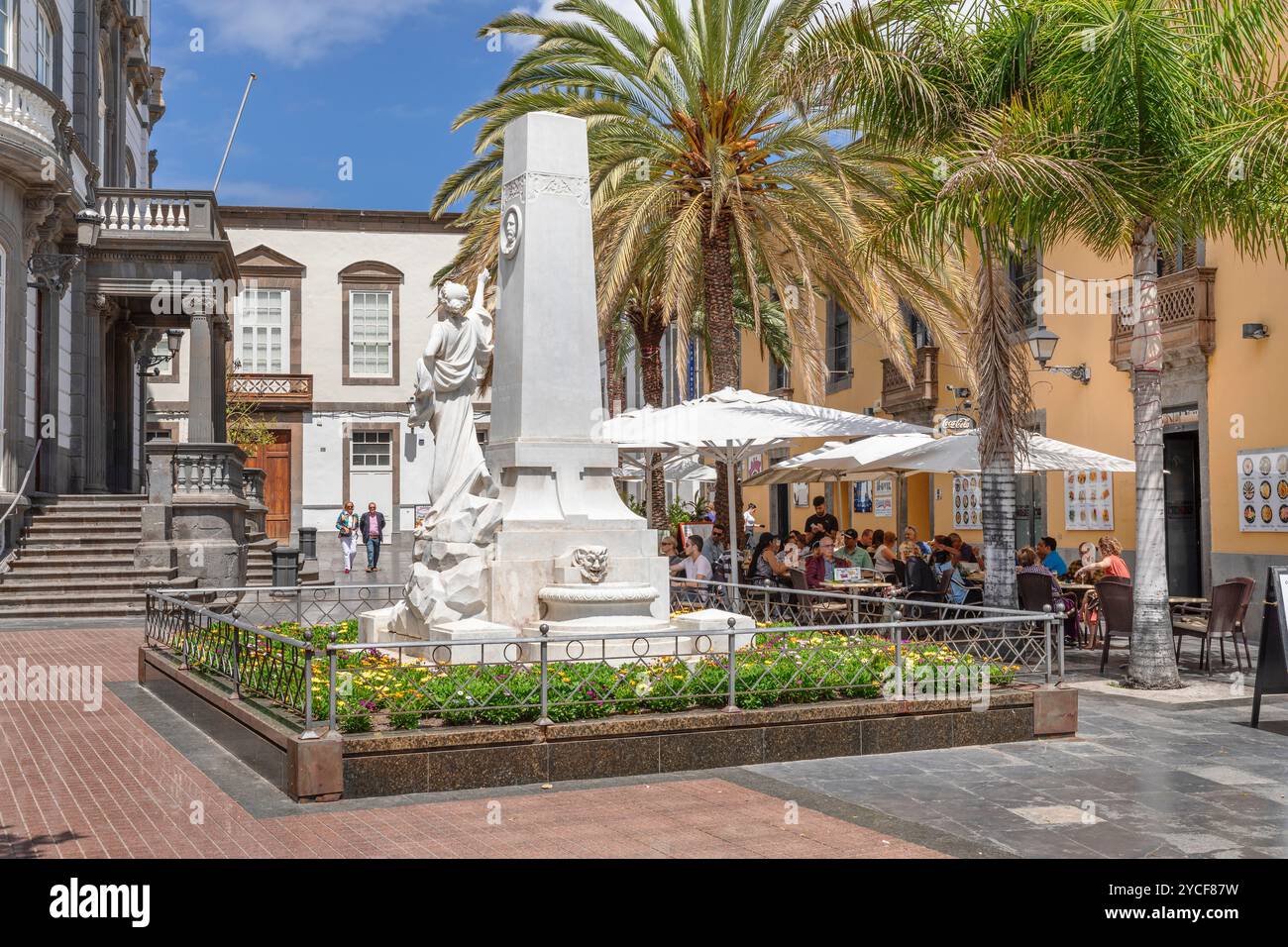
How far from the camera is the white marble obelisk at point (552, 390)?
10.1m

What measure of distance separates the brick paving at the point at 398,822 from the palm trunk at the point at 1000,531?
258 inches

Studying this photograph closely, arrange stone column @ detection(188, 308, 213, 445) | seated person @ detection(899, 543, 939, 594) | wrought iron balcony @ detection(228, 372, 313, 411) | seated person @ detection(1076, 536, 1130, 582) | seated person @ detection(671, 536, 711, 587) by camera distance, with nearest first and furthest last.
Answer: seated person @ detection(1076, 536, 1130, 582) → seated person @ detection(899, 543, 939, 594) → seated person @ detection(671, 536, 711, 587) → stone column @ detection(188, 308, 213, 445) → wrought iron balcony @ detection(228, 372, 313, 411)

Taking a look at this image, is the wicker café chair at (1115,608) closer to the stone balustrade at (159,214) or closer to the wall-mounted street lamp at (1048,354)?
the wall-mounted street lamp at (1048,354)

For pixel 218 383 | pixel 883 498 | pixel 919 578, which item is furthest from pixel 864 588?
pixel 218 383

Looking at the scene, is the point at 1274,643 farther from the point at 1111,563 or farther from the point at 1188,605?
the point at 1188,605

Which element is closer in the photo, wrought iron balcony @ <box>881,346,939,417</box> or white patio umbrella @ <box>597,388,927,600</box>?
white patio umbrella @ <box>597,388,927,600</box>

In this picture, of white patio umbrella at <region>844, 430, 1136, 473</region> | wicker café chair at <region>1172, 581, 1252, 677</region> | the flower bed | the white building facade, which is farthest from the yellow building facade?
the white building facade

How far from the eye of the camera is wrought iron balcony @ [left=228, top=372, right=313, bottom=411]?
4209 centimetres

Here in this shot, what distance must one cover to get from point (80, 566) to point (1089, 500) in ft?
52.5

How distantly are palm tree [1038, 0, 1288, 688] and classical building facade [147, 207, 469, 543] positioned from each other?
3234 cm

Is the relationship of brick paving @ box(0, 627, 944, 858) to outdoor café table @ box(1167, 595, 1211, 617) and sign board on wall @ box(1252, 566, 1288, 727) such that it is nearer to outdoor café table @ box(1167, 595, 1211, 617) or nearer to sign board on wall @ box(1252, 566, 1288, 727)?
sign board on wall @ box(1252, 566, 1288, 727)

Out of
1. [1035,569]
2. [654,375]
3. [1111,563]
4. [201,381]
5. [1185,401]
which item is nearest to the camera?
[1111,563]

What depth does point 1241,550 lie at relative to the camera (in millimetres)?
16766

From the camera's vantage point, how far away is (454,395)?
10297 mm
